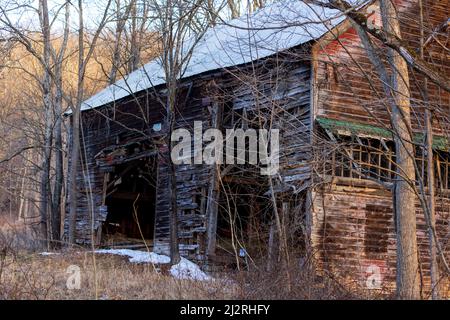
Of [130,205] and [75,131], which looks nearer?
[75,131]

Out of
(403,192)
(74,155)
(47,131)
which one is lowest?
(403,192)

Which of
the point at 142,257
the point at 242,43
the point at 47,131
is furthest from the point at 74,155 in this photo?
the point at 242,43

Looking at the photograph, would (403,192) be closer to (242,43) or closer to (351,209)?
(351,209)

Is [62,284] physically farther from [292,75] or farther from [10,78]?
[10,78]

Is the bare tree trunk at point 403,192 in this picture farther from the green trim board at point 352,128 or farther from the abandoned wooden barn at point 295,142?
the green trim board at point 352,128

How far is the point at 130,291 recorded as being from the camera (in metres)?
9.27

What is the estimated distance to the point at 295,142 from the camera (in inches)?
571

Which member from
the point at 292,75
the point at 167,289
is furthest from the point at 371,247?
the point at 167,289

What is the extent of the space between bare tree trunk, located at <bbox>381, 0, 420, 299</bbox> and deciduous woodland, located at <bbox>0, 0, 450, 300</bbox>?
25 mm

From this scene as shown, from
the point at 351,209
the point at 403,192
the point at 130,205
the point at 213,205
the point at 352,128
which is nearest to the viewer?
the point at 403,192

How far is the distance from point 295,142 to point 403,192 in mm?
4359

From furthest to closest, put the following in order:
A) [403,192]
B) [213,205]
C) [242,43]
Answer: [213,205] < [242,43] < [403,192]

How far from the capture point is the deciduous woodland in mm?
9609

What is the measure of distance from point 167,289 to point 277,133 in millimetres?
5461
